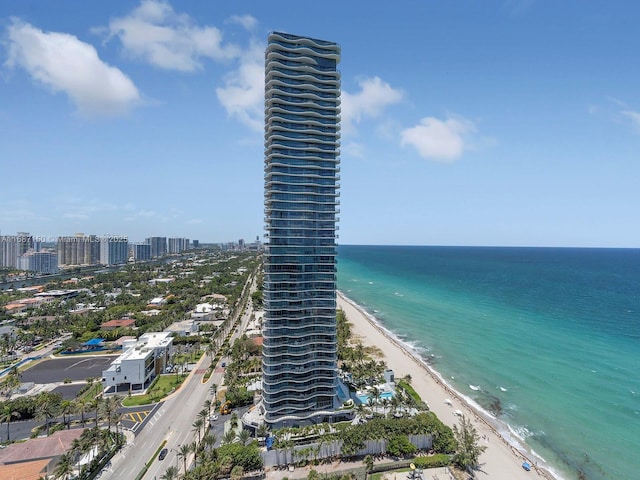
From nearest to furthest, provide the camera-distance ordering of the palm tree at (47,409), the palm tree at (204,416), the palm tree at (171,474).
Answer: the palm tree at (171,474) < the palm tree at (47,409) < the palm tree at (204,416)

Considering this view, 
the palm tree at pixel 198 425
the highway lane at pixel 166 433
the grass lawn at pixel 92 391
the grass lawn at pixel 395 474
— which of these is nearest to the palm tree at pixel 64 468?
the highway lane at pixel 166 433

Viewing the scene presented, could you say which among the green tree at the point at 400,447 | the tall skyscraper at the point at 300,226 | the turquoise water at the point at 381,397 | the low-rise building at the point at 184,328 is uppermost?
the tall skyscraper at the point at 300,226

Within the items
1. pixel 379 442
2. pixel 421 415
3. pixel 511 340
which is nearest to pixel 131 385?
pixel 379 442

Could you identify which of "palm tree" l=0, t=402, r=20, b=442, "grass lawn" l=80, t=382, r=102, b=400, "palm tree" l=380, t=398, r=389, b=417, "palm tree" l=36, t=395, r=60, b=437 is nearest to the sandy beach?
"palm tree" l=380, t=398, r=389, b=417

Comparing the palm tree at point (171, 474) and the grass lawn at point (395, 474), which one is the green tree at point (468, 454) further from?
the palm tree at point (171, 474)

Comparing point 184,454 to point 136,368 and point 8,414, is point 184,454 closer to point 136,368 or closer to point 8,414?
point 136,368

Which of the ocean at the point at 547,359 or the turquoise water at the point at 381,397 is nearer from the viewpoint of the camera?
the ocean at the point at 547,359
